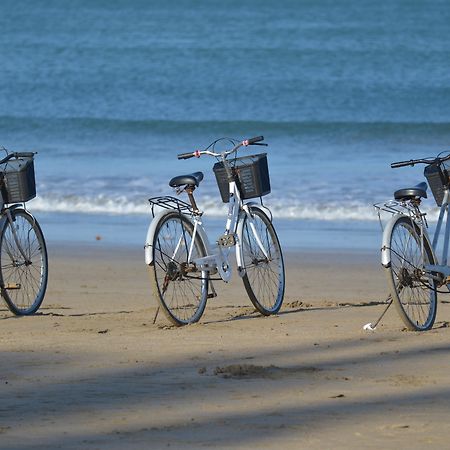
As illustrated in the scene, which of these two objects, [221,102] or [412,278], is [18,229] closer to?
[412,278]

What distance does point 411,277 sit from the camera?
6910mm

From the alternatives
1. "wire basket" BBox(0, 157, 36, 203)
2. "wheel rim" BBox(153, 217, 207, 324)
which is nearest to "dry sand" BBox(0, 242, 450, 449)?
"wheel rim" BBox(153, 217, 207, 324)

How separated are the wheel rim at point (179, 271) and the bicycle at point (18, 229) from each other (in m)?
0.97

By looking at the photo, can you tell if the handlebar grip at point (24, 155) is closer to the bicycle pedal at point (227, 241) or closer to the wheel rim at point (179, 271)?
the wheel rim at point (179, 271)

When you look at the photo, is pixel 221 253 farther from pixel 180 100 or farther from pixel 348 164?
pixel 180 100

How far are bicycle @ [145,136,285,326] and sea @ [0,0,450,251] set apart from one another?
3847 mm

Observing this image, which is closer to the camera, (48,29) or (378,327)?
(378,327)

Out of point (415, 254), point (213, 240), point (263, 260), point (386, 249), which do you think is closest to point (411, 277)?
point (415, 254)

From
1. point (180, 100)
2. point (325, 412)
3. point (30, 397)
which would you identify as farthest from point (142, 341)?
point (180, 100)

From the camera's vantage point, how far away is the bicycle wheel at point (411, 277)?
684 centimetres

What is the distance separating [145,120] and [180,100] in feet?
14.0

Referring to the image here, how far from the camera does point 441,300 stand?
27.7 ft

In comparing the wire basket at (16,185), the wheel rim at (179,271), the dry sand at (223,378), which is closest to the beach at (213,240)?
the dry sand at (223,378)

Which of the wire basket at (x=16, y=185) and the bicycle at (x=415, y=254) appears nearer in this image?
the bicycle at (x=415, y=254)
